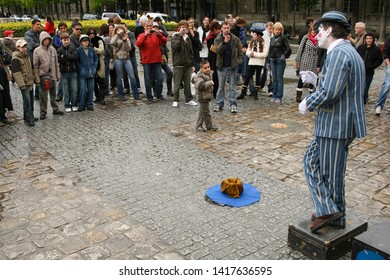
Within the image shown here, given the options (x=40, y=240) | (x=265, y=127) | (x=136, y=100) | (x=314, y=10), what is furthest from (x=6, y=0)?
(x=40, y=240)

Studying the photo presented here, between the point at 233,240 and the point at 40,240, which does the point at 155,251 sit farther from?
the point at 40,240

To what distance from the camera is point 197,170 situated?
662cm

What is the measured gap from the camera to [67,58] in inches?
→ 380

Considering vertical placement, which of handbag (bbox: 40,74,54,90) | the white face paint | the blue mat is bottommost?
the blue mat

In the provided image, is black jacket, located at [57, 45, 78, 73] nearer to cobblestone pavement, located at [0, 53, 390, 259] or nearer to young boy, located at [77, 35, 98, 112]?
young boy, located at [77, 35, 98, 112]

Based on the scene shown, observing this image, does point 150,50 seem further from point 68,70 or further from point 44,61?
point 44,61

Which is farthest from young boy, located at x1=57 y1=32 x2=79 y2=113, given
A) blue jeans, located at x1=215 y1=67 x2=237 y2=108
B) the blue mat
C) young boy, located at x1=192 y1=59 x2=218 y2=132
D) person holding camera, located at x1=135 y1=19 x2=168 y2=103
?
the blue mat

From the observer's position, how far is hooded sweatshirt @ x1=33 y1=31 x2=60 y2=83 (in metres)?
9.18

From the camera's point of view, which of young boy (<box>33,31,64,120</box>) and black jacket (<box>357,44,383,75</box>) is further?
black jacket (<box>357,44,383,75</box>)

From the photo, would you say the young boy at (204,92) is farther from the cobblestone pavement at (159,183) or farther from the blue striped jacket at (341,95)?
the blue striped jacket at (341,95)

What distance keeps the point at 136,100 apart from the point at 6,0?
39.7m

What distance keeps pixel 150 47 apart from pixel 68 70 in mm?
2147

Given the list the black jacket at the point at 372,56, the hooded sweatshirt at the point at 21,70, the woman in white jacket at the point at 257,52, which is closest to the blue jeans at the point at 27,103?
the hooded sweatshirt at the point at 21,70

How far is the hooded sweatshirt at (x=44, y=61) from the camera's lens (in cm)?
918
